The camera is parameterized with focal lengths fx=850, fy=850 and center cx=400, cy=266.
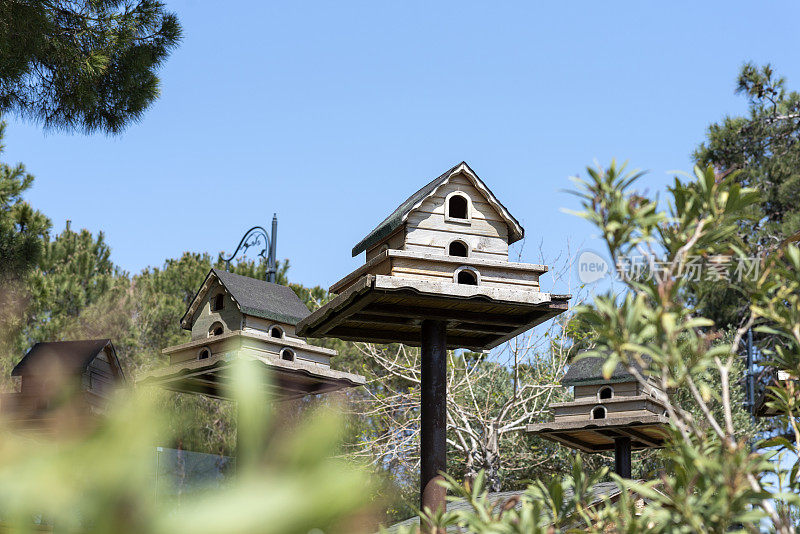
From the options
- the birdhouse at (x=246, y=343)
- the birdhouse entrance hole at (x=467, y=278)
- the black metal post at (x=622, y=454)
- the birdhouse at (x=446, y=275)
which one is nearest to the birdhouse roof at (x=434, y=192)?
the birdhouse at (x=446, y=275)

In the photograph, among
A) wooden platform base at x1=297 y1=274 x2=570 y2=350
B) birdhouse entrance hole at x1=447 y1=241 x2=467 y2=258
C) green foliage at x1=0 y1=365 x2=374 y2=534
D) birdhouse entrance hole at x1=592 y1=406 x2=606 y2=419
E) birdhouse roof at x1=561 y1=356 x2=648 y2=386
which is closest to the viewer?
green foliage at x1=0 y1=365 x2=374 y2=534

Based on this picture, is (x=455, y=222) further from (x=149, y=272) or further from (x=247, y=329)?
(x=149, y=272)

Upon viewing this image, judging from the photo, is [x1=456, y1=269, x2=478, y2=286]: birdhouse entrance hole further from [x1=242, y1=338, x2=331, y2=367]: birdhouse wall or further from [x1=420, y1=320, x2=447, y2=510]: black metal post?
[x1=242, y1=338, x2=331, y2=367]: birdhouse wall

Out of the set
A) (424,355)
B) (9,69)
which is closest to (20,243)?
(9,69)

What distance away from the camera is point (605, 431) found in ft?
35.2

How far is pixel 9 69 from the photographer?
8.88 metres

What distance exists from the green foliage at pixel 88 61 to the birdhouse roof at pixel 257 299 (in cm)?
236

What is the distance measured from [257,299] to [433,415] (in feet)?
12.1

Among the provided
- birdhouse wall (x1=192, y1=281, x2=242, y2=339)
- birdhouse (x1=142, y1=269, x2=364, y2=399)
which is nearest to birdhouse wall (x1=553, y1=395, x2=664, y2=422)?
birdhouse (x1=142, y1=269, x2=364, y2=399)

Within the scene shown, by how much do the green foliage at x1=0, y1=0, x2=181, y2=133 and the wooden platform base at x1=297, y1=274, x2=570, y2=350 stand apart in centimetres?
419

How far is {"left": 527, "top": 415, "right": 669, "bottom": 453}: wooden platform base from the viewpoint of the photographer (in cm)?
1009

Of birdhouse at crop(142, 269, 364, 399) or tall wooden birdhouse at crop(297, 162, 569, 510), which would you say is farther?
birdhouse at crop(142, 269, 364, 399)

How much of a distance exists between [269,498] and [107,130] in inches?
417

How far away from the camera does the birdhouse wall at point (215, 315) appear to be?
363 inches
